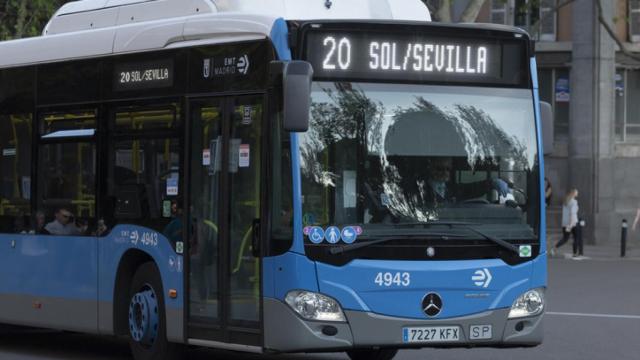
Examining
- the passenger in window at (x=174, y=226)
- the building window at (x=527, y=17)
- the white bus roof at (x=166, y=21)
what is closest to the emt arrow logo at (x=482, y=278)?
the white bus roof at (x=166, y=21)

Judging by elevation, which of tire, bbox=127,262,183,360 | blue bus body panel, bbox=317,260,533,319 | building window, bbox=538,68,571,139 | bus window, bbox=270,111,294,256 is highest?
building window, bbox=538,68,571,139

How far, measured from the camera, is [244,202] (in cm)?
1079

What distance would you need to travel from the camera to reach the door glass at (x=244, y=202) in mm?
10664

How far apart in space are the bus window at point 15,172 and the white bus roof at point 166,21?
1.96ft

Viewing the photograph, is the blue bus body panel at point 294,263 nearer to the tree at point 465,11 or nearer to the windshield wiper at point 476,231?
the windshield wiper at point 476,231

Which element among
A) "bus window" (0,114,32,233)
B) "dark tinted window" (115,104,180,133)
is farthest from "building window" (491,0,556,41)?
"dark tinted window" (115,104,180,133)

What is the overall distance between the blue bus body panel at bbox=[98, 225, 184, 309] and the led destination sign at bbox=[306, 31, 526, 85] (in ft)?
6.94

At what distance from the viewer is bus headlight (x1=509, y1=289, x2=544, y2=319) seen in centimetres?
1080

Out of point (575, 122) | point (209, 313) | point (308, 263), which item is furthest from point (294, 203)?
point (575, 122)

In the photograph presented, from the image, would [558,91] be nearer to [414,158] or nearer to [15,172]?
[15,172]

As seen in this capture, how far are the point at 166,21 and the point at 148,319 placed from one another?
8.05 ft

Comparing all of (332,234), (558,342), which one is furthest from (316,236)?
(558,342)

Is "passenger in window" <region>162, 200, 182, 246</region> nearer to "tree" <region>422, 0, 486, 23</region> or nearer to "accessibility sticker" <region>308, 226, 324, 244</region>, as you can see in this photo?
"accessibility sticker" <region>308, 226, 324, 244</region>

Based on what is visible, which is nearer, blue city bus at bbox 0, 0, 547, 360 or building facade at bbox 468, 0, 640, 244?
blue city bus at bbox 0, 0, 547, 360
